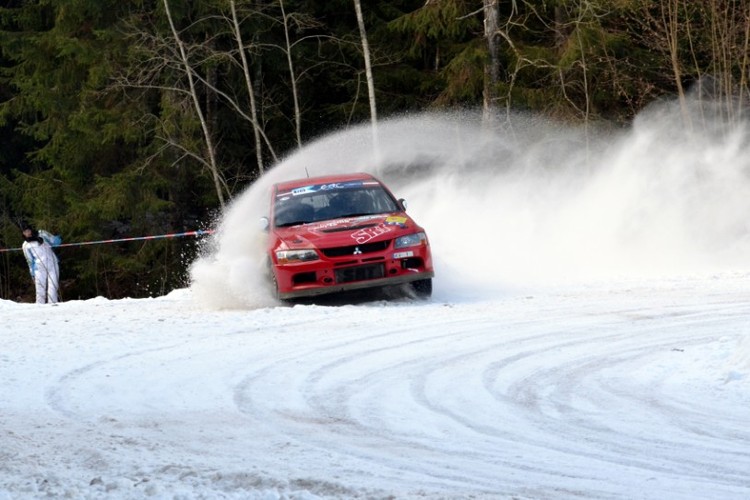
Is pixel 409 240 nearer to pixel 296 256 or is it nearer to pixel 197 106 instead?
pixel 296 256

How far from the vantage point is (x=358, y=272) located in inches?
531

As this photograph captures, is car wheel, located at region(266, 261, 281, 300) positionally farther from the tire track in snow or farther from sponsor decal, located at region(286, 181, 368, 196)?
the tire track in snow

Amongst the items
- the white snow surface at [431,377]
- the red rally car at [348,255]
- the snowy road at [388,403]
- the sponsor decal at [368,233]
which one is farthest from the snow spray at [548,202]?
the snowy road at [388,403]

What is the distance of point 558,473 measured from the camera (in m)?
5.70

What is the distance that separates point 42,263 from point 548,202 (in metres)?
8.89

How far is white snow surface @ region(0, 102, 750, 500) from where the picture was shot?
5.69 m

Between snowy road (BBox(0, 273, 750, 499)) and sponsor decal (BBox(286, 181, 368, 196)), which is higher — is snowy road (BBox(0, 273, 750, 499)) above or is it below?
below

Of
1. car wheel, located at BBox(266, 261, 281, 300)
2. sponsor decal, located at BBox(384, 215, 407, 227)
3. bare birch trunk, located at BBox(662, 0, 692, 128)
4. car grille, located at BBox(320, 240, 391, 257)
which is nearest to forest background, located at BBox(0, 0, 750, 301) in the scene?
bare birch trunk, located at BBox(662, 0, 692, 128)

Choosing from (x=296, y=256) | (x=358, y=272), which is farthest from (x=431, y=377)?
(x=296, y=256)

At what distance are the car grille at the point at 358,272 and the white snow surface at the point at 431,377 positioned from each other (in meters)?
0.37

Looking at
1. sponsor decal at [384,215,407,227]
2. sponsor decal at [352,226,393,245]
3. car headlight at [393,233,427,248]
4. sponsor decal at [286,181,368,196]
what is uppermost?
sponsor decal at [286,181,368,196]

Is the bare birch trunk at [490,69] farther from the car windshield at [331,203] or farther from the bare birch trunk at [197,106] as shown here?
the car windshield at [331,203]

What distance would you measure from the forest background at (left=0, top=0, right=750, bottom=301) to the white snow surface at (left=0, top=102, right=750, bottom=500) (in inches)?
306

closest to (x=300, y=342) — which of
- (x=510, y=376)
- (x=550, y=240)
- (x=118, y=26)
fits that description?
(x=510, y=376)
